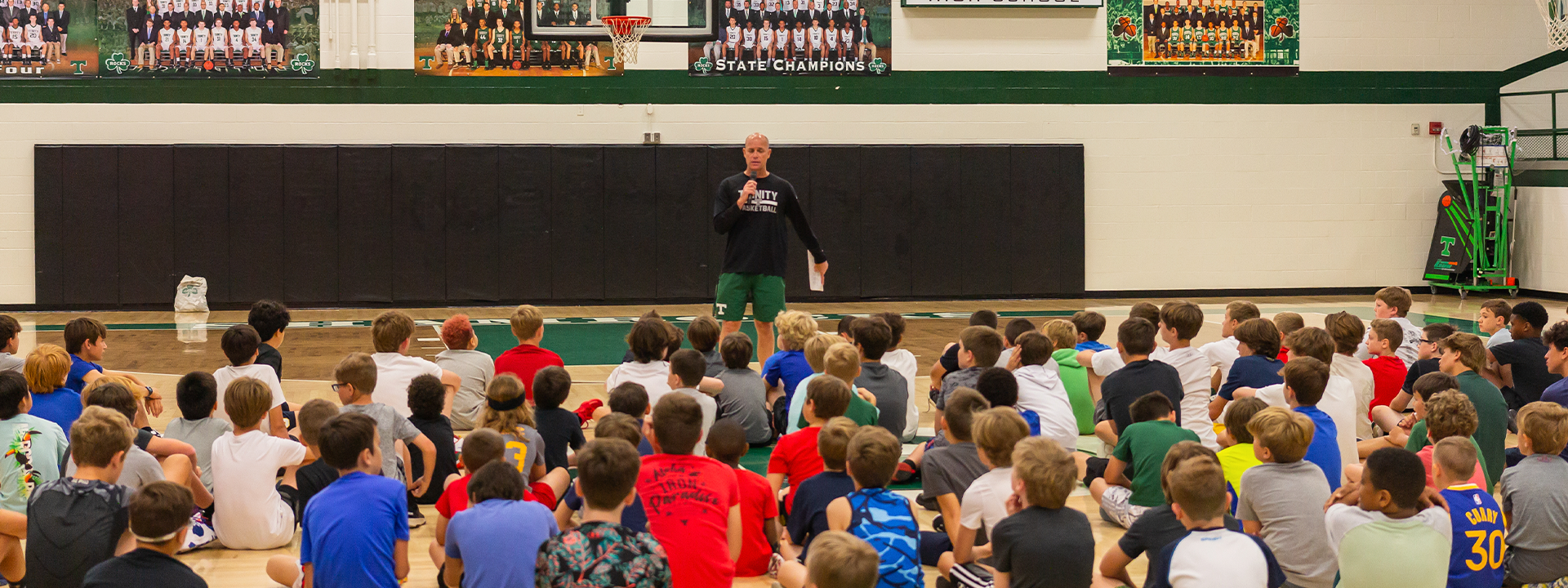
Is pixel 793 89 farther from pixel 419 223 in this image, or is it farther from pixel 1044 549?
pixel 1044 549

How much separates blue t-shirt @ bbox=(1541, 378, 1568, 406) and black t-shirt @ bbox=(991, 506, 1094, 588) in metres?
3.46

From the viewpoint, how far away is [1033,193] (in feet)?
57.7

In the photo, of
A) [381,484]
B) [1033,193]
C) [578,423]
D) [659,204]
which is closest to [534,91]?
[659,204]

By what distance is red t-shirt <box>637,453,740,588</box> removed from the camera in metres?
4.37

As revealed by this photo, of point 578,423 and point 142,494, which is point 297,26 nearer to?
point 578,423

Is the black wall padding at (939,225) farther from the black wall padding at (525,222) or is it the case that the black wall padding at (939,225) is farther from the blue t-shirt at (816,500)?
the blue t-shirt at (816,500)

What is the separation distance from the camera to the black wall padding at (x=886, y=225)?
17281 mm

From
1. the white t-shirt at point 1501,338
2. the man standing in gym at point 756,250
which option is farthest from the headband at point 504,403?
the white t-shirt at point 1501,338

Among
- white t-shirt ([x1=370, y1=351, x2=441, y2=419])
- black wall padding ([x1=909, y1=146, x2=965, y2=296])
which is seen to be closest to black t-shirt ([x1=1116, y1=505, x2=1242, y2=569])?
white t-shirt ([x1=370, y1=351, x2=441, y2=419])

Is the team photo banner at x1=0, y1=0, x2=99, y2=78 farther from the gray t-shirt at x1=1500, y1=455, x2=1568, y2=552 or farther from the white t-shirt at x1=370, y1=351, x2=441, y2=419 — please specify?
the gray t-shirt at x1=1500, y1=455, x2=1568, y2=552

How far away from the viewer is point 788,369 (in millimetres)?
Answer: 7402

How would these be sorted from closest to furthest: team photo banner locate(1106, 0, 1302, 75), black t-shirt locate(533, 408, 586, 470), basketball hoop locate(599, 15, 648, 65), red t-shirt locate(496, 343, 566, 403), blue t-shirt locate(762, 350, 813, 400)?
1. black t-shirt locate(533, 408, 586, 470)
2. red t-shirt locate(496, 343, 566, 403)
3. blue t-shirt locate(762, 350, 813, 400)
4. basketball hoop locate(599, 15, 648, 65)
5. team photo banner locate(1106, 0, 1302, 75)

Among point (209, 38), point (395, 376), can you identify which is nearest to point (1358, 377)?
point (395, 376)

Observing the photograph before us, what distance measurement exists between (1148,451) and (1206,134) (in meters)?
13.7
